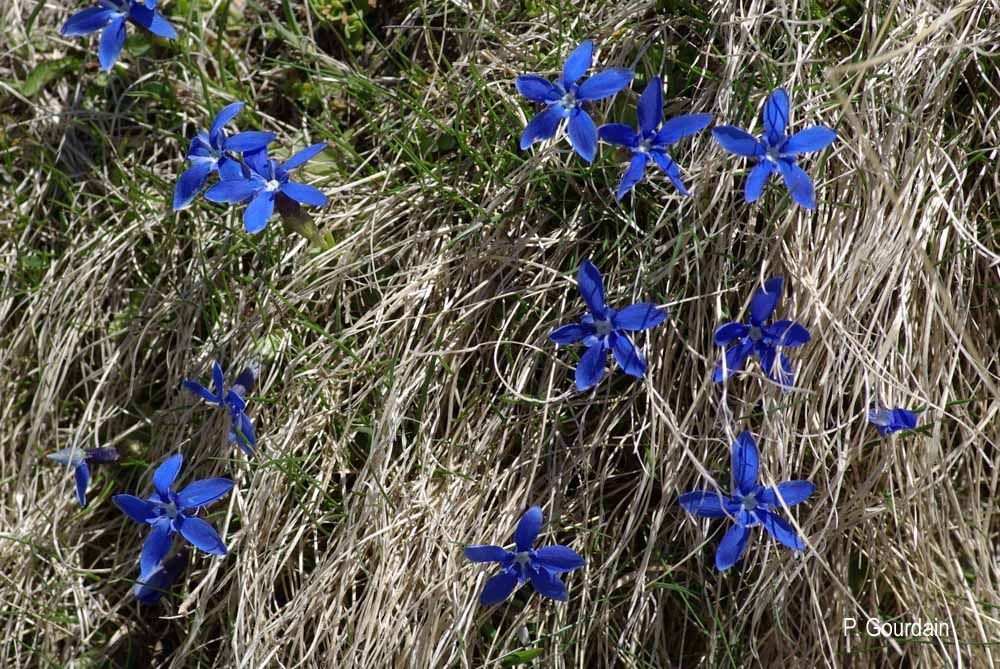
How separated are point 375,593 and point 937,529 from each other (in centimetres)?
132

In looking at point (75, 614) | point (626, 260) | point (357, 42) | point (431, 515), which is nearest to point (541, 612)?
point (431, 515)

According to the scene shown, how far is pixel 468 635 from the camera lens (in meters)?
2.15

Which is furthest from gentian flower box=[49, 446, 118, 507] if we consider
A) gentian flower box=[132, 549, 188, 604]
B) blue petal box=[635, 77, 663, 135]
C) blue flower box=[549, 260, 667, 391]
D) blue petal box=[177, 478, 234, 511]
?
blue petal box=[635, 77, 663, 135]

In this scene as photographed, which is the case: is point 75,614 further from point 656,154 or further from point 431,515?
point 656,154

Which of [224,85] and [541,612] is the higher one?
[224,85]

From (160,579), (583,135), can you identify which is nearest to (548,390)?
(583,135)

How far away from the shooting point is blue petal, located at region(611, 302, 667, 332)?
196cm

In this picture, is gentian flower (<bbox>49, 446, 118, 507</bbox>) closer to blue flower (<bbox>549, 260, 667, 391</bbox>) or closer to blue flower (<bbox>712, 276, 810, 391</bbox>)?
blue flower (<bbox>549, 260, 667, 391</bbox>)

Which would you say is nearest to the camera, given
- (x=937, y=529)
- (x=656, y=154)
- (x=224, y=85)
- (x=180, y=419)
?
(x=656, y=154)

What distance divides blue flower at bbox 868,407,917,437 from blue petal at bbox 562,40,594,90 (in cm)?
100

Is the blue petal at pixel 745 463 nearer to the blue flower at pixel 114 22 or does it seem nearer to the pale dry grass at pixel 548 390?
the pale dry grass at pixel 548 390

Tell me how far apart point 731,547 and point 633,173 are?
0.81 m

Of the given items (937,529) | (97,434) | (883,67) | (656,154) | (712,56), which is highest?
(883,67)

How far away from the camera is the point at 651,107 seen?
6.33ft
